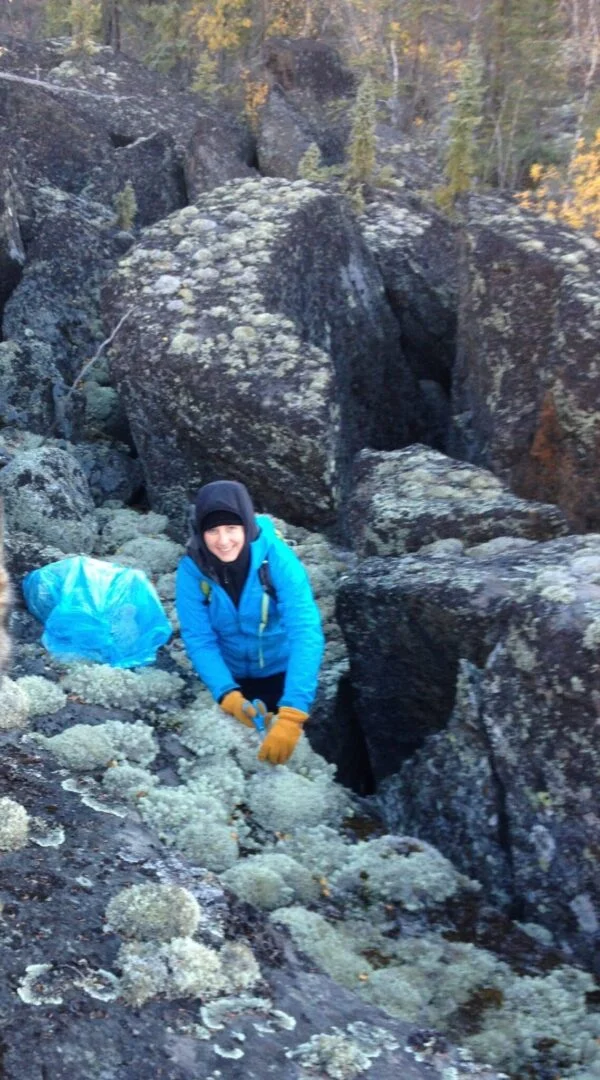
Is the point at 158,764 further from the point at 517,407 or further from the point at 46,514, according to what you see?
the point at 517,407

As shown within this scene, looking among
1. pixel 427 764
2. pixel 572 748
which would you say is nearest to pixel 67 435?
pixel 427 764

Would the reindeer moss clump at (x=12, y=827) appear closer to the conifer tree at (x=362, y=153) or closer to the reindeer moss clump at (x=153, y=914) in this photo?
the reindeer moss clump at (x=153, y=914)

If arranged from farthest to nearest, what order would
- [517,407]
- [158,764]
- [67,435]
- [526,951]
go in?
[67,435] → [517,407] → [158,764] → [526,951]

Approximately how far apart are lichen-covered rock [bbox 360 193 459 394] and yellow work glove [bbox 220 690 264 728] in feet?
29.4

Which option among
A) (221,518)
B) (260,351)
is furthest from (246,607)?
(260,351)

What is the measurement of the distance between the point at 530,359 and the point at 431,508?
11.7 feet

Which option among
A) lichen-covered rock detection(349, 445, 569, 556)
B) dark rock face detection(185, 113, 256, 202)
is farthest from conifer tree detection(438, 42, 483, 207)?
lichen-covered rock detection(349, 445, 569, 556)

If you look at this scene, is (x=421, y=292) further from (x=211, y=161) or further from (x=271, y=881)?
(x=271, y=881)

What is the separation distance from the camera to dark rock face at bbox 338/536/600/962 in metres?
6.27

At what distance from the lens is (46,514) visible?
1085 cm

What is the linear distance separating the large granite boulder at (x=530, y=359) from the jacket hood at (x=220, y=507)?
5.71 meters

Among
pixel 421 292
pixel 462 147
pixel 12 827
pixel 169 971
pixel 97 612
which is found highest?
pixel 462 147

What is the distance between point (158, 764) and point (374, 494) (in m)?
4.43

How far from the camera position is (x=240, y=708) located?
7664 mm
